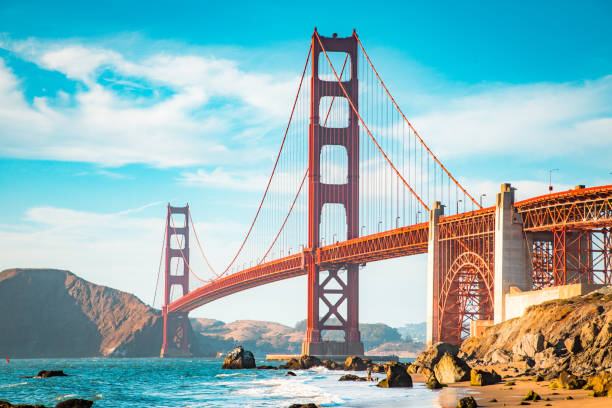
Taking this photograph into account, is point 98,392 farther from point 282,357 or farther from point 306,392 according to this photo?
point 282,357

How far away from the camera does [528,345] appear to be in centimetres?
4400

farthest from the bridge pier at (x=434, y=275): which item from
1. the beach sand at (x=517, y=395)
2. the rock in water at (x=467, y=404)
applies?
the rock in water at (x=467, y=404)

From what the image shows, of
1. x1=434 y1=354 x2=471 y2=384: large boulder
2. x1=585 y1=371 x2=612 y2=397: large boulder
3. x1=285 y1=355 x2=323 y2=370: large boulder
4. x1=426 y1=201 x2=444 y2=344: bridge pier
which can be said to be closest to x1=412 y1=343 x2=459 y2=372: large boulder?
x1=426 y1=201 x2=444 y2=344: bridge pier

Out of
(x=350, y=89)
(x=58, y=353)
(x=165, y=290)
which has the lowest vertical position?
(x=58, y=353)

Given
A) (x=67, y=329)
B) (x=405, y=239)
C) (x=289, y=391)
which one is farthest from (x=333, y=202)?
(x=67, y=329)

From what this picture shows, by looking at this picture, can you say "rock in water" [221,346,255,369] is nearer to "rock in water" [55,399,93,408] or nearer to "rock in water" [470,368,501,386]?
"rock in water" [55,399,93,408]

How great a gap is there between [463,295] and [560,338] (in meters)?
21.8

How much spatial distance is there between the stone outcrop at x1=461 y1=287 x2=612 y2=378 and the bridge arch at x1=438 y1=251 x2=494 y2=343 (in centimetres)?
970

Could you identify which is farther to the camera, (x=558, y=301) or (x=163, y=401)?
(x=558, y=301)

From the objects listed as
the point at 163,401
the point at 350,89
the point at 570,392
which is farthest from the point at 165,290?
the point at 570,392

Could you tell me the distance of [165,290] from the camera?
167750 mm

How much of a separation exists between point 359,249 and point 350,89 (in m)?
22.6

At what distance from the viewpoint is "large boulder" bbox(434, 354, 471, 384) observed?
1706 inches

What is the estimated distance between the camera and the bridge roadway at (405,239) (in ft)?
164
